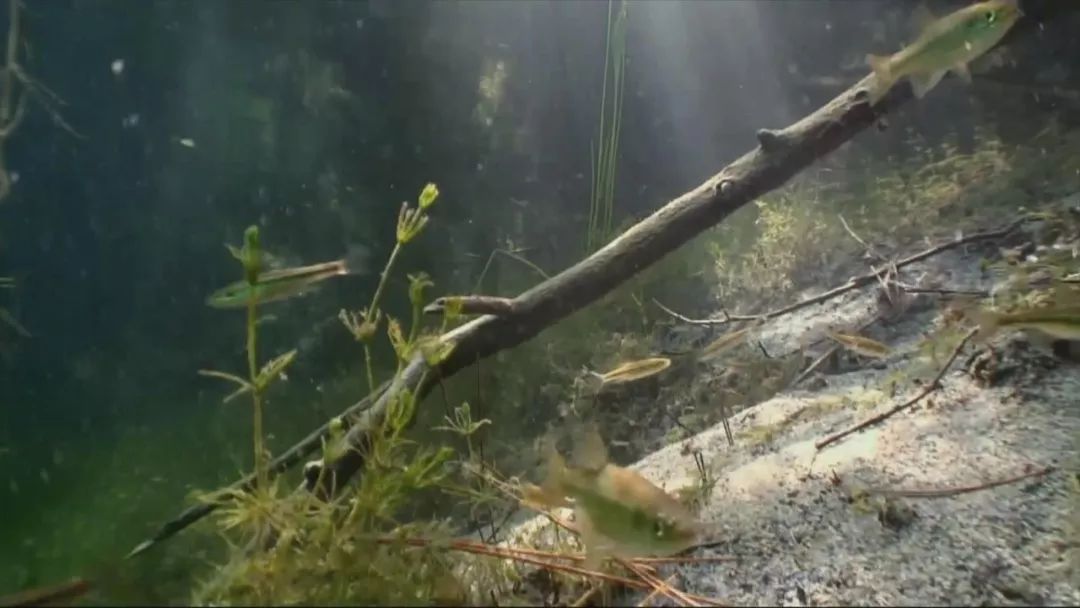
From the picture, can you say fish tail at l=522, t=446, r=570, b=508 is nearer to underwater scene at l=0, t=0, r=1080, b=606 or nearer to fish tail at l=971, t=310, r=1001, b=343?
underwater scene at l=0, t=0, r=1080, b=606

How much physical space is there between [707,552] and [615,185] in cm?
735

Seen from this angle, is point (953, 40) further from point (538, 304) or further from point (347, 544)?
point (347, 544)

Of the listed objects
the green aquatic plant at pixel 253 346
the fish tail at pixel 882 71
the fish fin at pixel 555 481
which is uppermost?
the green aquatic plant at pixel 253 346

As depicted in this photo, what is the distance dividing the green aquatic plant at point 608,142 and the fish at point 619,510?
570 cm

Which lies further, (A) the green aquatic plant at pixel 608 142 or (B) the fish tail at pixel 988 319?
(A) the green aquatic plant at pixel 608 142

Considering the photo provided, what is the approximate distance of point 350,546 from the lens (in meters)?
2.55

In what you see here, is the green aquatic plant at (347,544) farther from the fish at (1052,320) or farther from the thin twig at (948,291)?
the thin twig at (948,291)

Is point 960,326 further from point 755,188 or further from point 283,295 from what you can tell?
point 283,295

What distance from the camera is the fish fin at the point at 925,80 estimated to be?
3840 millimetres

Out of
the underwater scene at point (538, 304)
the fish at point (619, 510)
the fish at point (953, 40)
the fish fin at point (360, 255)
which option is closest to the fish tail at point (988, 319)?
the underwater scene at point (538, 304)

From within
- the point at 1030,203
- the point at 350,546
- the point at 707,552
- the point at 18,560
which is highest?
the point at 350,546

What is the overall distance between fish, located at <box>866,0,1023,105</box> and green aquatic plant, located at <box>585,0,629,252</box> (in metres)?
4.33

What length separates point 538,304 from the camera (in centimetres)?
448

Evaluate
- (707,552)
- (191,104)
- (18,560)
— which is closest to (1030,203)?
(707,552)
